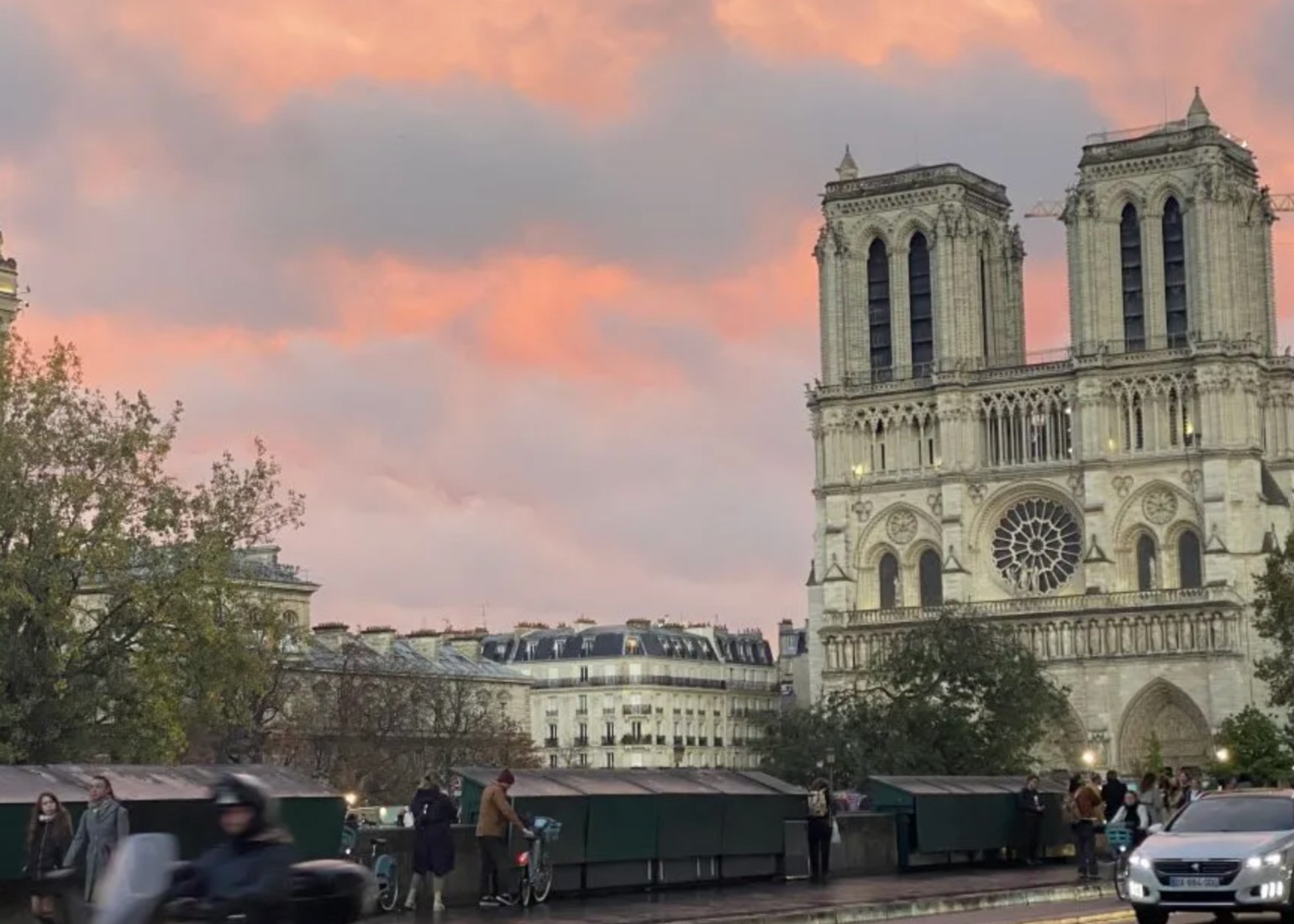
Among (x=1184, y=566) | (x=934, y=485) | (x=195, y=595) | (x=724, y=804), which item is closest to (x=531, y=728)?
(x=934, y=485)

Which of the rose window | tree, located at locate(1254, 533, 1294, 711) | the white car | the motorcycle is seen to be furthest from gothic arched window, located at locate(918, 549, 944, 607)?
the motorcycle

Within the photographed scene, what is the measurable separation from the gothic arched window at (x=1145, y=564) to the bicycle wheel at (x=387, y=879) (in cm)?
7562

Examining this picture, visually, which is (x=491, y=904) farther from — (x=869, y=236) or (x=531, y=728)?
(x=531, y=728)

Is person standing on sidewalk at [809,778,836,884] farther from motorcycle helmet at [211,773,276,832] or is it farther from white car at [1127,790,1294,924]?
motorcycle helmet at [211,773,276,832]

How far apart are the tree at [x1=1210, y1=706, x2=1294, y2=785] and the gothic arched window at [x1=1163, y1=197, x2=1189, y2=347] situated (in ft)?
66.6

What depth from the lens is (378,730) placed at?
91062 millimetres

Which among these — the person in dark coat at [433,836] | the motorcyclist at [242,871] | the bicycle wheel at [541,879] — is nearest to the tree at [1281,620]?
the bicycle wheel at [541,879]

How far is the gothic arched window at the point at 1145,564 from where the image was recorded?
101 meters

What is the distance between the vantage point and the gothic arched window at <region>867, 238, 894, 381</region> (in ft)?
355

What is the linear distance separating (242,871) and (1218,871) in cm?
1460

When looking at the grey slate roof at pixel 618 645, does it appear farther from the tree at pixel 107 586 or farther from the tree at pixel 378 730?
the tree at pixel 107 586

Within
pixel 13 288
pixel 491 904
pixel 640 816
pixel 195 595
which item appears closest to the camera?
pixel 491 904

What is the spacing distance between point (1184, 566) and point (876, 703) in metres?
18.7

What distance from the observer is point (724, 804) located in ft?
112
